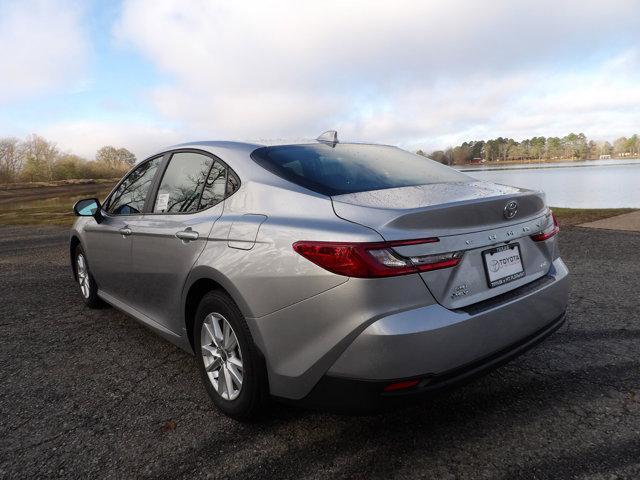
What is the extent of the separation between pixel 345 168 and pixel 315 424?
1.42 meters

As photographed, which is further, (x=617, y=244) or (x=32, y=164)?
(x=32, y=164)

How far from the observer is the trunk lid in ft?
6.17

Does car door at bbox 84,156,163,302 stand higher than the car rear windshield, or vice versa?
the car rear windshield

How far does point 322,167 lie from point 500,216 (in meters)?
0.98

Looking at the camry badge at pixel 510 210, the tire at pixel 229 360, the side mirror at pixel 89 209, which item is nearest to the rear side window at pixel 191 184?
the tire at pixel 229 360

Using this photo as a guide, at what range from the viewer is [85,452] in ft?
7.48

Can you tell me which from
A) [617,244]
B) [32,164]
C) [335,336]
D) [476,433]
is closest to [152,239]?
[335,336]

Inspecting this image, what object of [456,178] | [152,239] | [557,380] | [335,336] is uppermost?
[456,178]

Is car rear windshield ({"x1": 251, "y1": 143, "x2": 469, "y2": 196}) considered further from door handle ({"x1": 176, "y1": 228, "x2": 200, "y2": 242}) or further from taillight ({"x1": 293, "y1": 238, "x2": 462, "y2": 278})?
door handle ({"x1": 176, "y1": 228, "x2": 200, "y2": 242})

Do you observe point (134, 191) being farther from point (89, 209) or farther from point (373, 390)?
point (373, 390)

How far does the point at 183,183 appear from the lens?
3.01m

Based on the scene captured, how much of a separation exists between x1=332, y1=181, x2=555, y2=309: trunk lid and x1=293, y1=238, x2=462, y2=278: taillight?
0.02m

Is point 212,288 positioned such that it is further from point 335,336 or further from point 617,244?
point 617,244

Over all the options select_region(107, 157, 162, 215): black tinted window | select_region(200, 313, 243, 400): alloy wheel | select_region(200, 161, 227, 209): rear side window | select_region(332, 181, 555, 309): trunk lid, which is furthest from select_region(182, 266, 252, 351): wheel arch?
select_region(107, 157, 162, 215): black tinted window
